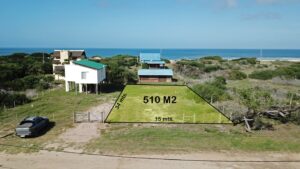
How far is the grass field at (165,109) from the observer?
22750 millimetres

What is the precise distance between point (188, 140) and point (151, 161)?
12.6 ft

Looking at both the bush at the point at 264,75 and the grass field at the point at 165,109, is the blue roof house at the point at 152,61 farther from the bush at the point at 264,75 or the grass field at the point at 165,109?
the grass field at the point at 165,109

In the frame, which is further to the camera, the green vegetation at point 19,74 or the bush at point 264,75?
the bush at point 264,75

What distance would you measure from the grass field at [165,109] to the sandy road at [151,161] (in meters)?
6.76

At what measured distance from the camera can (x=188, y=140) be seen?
1794 centimetres

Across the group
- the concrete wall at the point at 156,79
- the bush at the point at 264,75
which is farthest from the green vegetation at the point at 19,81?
the bush at the point at 264,75

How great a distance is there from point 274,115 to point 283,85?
2096 centimetres

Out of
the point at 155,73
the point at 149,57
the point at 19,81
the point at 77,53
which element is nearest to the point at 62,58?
the point at 77,53

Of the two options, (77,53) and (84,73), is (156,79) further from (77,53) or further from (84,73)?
(77,53)

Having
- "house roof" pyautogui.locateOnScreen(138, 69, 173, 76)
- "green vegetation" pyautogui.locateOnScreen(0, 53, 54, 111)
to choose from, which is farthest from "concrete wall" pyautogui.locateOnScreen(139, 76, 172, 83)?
"green vegetation" pyautogui.locateOnScreen(0, 53, 54, 111)

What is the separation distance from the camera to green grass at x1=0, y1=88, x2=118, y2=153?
17969 millimetres

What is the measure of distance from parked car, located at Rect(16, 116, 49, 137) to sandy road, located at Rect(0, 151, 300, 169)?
2.58 m

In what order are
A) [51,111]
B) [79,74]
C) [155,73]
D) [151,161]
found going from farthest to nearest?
1. [155,73]
2. [79,74]
3. [51,111]
4. [151,161]

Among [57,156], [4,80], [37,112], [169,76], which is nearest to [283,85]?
[169,76]
